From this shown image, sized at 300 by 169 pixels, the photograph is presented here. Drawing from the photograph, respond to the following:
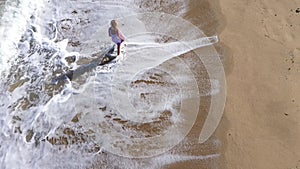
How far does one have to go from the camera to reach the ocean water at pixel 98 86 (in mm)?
7973

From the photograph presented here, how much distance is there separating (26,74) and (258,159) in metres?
5.61

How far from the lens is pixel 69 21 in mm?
10461

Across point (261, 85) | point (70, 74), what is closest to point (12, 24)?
point (70, 74)

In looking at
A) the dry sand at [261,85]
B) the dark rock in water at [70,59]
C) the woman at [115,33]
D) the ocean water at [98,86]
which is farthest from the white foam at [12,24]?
the dry sand at [261,85]

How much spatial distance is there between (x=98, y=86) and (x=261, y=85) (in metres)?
3.68

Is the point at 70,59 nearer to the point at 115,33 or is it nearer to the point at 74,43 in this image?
the point at 74,43

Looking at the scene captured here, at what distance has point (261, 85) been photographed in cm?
881

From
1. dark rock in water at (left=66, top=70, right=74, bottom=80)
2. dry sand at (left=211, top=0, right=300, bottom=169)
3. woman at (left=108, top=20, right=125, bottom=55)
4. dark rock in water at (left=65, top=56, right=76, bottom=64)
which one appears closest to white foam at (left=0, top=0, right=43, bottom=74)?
dark rock in water at (left=65, top=56, right=76, bottom=64)

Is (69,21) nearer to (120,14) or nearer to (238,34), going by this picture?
(120,14)

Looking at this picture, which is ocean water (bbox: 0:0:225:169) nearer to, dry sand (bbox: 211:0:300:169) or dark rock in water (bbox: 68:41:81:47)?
dark rock in water (bbox: 68:41:81:47)

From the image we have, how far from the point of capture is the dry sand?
7812 mm

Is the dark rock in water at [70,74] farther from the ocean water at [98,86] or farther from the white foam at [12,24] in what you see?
the white foam at [12,24]

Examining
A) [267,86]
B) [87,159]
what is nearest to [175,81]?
[267,86]

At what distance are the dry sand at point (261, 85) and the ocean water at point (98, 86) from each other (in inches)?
15.9
